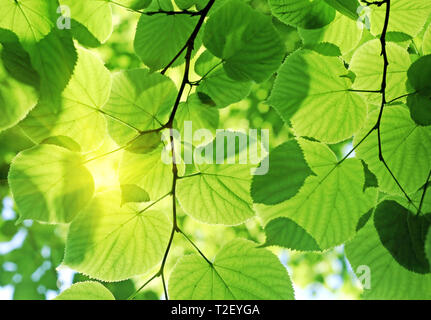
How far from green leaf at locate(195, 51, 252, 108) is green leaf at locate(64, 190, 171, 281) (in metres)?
0.25

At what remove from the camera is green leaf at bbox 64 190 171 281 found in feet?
1.92

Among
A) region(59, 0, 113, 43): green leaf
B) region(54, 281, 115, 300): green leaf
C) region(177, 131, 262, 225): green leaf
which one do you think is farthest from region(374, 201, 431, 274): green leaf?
region(59, 0, 113, 43): green leaf

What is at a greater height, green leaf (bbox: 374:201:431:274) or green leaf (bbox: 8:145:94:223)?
green leaf (bbox: 8:145:94:223)

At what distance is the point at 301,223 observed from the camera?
1.90 feet

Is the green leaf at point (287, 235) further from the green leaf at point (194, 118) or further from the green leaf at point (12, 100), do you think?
the green leaf at point (12, 100)

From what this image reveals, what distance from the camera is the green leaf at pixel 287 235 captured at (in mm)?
567

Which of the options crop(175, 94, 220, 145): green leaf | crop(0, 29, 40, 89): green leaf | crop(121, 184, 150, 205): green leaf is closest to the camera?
crop(0, 29, 40, 89): green leaf

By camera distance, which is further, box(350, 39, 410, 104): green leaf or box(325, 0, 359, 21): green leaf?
box(350, 39, 410, 104): green leaf

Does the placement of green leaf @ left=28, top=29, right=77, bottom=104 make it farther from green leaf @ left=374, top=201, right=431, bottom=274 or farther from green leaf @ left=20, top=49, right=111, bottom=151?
green leaf @ left=374, top=201, right=431, bottom=274

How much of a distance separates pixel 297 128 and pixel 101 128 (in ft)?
1.10

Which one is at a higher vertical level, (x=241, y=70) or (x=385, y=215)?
(x=241, y=70)
